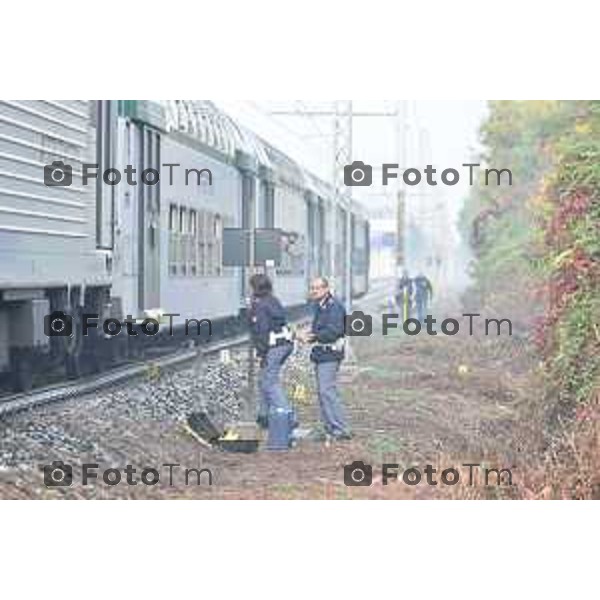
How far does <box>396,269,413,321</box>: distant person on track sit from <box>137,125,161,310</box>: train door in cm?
241

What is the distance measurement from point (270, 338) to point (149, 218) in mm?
2810

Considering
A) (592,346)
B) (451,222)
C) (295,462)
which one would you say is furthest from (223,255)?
(451,222)

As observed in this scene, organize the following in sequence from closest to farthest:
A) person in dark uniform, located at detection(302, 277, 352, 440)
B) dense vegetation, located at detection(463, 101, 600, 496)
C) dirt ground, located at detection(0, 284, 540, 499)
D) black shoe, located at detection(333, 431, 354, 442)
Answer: dirt ground, located at detection(0, 284, 540, 499) → black shoe, located at detection(333, 431, 354, 442) → person in dark uniform, located at detection(302, 277, 352, 440) → dense vegetation, located at detection(463, 101, 600, 496)

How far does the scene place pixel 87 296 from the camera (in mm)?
13211

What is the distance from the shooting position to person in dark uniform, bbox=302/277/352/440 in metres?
11.3

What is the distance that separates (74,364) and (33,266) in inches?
63.4

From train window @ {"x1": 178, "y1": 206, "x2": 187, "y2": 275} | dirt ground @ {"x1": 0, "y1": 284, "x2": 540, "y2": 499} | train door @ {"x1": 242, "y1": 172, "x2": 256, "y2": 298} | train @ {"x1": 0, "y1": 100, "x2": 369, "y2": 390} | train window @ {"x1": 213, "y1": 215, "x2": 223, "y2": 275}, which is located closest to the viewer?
dirt ground @ {"x1": 0, "y1": 284, "x2": 540, "y2": 499}

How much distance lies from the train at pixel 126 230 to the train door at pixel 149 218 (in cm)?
1

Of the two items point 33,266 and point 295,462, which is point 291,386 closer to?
point 295,462

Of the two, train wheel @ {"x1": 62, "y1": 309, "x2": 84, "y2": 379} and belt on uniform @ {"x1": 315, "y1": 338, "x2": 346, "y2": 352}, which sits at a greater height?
belt on uniform @ {"x1": 315, "y1": 338, "x2": 346, "y2": 352}

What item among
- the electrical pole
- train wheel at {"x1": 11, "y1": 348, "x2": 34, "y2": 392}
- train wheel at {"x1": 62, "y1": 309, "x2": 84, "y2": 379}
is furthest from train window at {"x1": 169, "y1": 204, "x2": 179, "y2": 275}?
train wheel at {"x1": 11, "y1": 348, "x2": 34, "y2": 392}

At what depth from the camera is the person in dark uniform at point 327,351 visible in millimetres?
11281

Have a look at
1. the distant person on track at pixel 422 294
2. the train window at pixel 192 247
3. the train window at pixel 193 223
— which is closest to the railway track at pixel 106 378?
the train window at pixel 192 247

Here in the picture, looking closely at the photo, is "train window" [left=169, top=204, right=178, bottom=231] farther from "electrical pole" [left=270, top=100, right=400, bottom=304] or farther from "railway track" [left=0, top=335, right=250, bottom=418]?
"electrical pole" [left=270, top=100, right=400, bottom=304]
